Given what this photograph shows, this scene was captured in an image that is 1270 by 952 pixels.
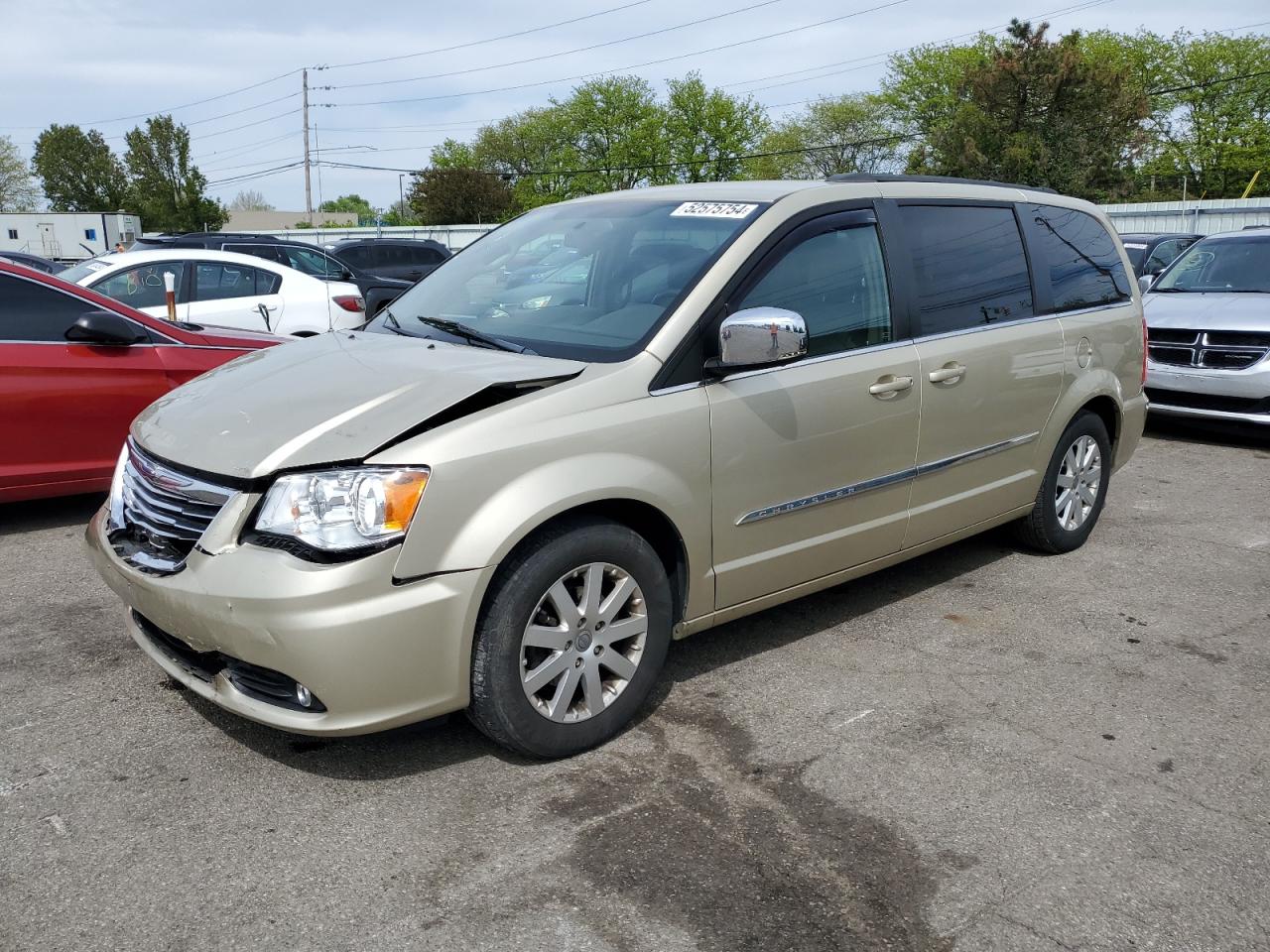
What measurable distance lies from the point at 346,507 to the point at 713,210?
75.3 inches

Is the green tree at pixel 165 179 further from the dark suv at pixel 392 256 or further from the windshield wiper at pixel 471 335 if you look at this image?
the windshield wiper at pixel 471 335

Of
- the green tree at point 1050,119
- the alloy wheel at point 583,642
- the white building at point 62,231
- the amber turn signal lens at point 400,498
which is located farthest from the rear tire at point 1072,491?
the green tree at point 1050,119

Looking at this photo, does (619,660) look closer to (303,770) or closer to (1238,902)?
(303,770)

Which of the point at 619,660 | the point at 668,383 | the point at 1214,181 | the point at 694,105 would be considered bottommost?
the point at 619,660

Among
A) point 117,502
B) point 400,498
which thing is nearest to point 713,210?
point 400,498

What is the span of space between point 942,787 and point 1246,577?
3034 millimetres

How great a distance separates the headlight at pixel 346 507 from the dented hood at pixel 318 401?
6 cm

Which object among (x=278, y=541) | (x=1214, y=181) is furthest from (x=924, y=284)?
(x=1214, y=181)

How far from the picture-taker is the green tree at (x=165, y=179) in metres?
69.5

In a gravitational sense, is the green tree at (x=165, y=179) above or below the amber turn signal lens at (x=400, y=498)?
above

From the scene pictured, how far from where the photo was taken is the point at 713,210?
4191mm

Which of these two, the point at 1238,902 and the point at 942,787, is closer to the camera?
the point at 1238,902

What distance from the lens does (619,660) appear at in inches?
139

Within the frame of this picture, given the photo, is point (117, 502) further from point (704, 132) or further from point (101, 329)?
point (704, 132)
